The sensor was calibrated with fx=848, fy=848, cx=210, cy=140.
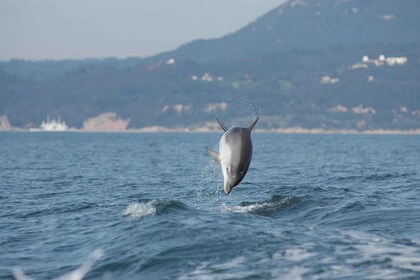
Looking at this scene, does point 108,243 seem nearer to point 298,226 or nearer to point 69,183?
point 298,226

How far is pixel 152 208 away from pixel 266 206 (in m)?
5.29

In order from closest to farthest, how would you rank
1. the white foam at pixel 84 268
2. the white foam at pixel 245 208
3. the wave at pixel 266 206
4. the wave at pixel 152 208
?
the white foam at pixel 84 268, the wave at pixel 152 208, the wave at pixel 266 206, the white foam at pixel 245 208

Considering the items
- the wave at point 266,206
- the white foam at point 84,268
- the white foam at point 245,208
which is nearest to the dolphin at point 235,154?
the white foam at point 84,268

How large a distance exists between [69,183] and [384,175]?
19.7 m

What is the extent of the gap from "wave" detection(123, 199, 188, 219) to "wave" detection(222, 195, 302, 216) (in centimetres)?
256

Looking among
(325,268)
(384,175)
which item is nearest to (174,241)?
(325,268)

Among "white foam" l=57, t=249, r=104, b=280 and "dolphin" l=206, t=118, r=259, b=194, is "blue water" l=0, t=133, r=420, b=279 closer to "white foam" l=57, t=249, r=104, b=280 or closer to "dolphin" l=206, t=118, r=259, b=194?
"white foam" l=57, t=249, r=104, b=280

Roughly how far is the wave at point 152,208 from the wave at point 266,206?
8.41 ft

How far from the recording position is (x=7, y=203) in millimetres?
38250

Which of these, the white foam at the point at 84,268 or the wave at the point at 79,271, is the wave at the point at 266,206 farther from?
the wave at the point at 79,271

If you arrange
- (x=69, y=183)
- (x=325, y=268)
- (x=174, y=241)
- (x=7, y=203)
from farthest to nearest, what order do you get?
(x=69, y=183) → (x=7, y=203) → (x=174, y=241) → (x=325, y=268)

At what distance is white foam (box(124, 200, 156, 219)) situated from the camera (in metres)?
29.8

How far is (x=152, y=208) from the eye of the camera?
3053 centimetres

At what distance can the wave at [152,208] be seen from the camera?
29803 mm
